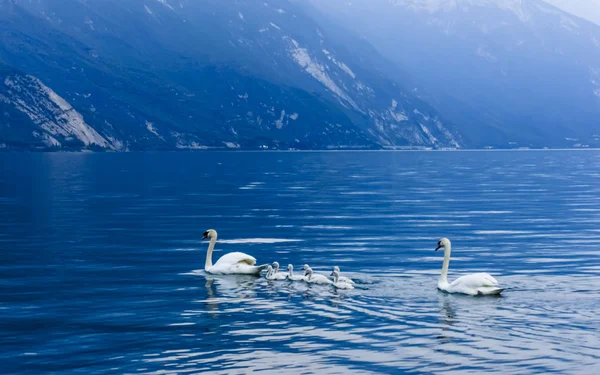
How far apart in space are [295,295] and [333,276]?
2027 millimetres

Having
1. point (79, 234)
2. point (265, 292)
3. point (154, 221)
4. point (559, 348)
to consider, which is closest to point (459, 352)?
point (559, 348)

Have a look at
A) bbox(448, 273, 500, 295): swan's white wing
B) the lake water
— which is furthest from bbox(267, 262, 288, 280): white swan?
bbox(448, 273, 500, 295): swan's white wing

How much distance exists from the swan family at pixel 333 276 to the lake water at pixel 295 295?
0.44 metres

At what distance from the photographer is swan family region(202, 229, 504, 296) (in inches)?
1405

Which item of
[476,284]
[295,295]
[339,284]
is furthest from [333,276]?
[476,284]

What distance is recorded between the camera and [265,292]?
124ft

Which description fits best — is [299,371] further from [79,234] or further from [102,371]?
[79,234]

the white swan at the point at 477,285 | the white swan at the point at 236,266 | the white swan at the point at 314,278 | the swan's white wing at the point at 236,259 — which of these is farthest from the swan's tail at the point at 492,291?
the swan's white wing at the point at 236,259

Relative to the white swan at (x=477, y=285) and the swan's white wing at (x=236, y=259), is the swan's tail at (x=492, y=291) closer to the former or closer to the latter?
the white swan at (x=477, y=285)

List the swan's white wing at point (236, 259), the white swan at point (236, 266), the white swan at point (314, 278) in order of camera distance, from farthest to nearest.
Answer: the swan's white wing at point (236, 259)
the white swan at point (236, 266)
the white swan at point (314, 278)

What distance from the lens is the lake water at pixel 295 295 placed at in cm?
2628

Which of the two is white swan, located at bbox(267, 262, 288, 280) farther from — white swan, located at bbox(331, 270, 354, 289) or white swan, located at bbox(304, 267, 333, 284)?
white swan, located at bbox(331, 270, 354, 289)

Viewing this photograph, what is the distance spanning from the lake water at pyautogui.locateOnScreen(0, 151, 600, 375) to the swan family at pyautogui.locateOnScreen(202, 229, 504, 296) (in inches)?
17.3

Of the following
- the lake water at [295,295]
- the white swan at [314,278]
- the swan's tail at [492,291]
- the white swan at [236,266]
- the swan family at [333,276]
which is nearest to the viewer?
the lake water at [295,295]
